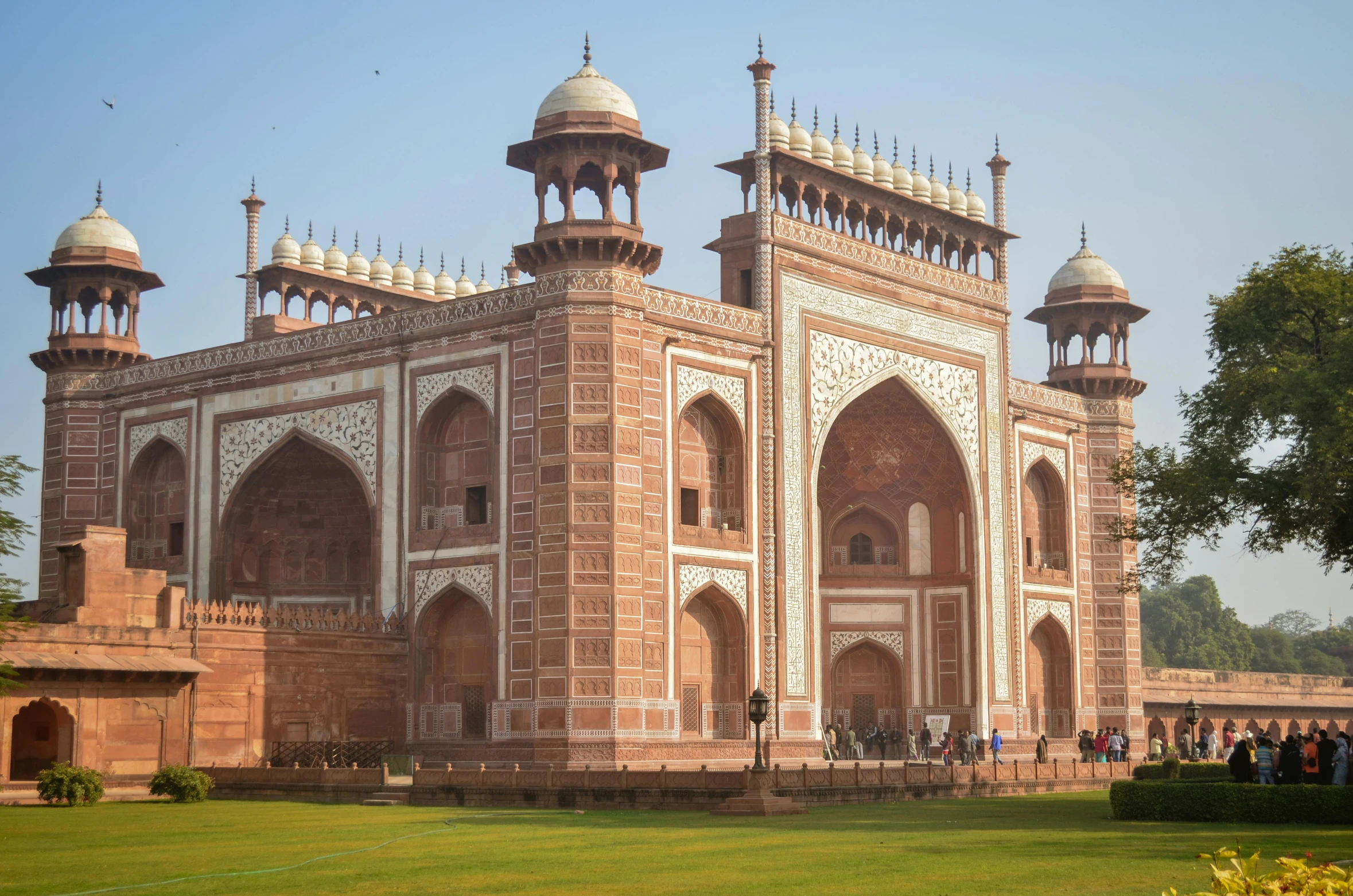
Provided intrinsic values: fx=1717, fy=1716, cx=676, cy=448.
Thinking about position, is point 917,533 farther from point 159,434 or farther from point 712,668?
point 159,434

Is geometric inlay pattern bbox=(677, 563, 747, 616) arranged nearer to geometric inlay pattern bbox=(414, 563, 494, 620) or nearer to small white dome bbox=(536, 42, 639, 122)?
geometric inlay pattern bbox=(414, 563, 494, 620)

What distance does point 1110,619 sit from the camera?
3631 centimetres

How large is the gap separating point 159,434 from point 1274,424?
20.7m

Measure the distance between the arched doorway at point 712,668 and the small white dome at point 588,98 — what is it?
7.64 metres

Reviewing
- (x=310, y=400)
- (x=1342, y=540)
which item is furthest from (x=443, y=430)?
(x=1342, y=540)

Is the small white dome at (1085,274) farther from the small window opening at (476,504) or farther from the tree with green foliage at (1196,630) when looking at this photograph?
the tree with green foliage at (1196,630)

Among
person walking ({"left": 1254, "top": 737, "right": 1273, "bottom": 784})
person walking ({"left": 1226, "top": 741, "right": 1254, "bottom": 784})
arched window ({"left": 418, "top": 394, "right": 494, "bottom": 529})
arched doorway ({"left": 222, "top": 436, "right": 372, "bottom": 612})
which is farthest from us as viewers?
arched doorway ({"left": 222, "top": 436, "right": 372, "bottom": 612})

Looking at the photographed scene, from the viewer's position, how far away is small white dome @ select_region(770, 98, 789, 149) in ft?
95.8

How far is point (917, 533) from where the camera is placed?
1339 inches

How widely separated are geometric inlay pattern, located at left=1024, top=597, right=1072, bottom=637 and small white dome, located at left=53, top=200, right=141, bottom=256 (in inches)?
737

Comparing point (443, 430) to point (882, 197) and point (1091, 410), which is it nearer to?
point (882, 197)

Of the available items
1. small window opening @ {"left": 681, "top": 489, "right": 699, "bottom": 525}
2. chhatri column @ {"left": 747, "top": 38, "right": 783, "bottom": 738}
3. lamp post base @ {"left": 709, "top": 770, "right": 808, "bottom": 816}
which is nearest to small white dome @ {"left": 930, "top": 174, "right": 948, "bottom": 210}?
chhatri column @ {"left": 747, "top": 38, "right": 783, "bottom": 738}

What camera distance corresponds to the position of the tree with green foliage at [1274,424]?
59.6 feet

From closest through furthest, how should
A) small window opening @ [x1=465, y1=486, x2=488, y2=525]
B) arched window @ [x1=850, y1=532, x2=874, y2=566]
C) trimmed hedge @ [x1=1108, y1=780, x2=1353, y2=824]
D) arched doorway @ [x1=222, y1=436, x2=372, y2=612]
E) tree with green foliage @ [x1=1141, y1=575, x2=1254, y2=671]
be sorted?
trimmed hedge @ [x1=1108, y1=780, x2=1353, y2=824] → small window opening @ [x1=465, y1=486, x2=488, y2=525] → arched doorway @ [x1=222, y1=436, x2=372, y2=612] → arched window @ [x1=850, y1=532, x2=874, y2=566] → tree with green foliage @ [x1=1141, y1=575, x2=1254, y2=671]
